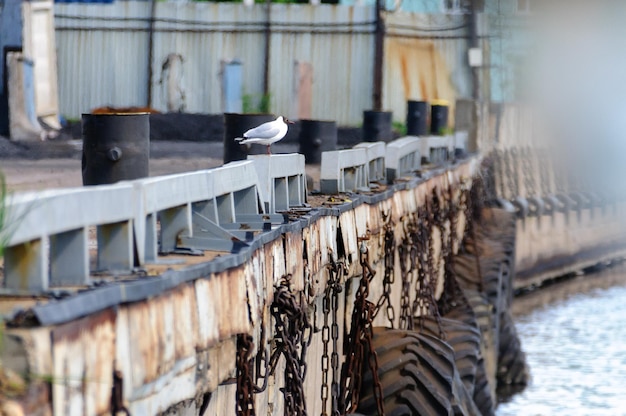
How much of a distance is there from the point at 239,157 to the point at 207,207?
4374 mm

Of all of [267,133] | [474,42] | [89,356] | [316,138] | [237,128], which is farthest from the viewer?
[474,42]

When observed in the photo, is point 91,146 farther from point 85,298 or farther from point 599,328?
point 599,328

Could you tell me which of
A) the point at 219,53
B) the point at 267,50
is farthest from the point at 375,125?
the point at 219,53

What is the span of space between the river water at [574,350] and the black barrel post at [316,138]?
5.58 m

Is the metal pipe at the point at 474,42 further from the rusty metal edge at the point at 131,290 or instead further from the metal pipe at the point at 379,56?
the rusty metal edge at the point at 131,290

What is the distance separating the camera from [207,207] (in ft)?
23.4

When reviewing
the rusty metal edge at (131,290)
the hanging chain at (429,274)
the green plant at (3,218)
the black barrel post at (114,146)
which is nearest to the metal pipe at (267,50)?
the hanging chain at (429,274)

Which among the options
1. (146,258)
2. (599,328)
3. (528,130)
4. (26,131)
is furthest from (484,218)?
(146,258)

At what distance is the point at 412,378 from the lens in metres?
10.8

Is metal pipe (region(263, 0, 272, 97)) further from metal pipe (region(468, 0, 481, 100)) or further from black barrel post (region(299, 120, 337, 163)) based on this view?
black barrel post (region(299, 120, 337, 163))

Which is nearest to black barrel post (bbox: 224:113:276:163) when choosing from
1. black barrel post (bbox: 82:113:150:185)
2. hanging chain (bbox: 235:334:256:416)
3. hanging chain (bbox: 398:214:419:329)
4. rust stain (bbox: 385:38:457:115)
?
black barrel post (bbox: 82:113:150:185)

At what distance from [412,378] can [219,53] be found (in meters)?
27.0

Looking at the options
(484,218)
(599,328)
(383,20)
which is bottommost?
(599,328)

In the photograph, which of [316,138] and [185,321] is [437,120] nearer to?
[316,138]
